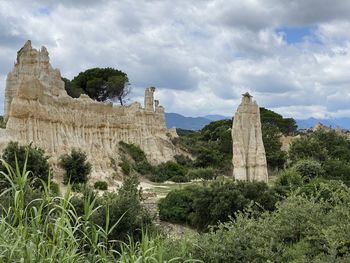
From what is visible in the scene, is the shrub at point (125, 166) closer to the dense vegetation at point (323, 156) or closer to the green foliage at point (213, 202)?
the dense vegetation at point (323, 156)

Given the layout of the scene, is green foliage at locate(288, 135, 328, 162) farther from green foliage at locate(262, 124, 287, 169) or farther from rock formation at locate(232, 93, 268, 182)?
rock formation at locate(232, 93, 268, 182)

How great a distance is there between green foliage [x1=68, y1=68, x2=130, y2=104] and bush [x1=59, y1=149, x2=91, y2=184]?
107 ft

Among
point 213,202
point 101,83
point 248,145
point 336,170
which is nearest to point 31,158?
point 213,202

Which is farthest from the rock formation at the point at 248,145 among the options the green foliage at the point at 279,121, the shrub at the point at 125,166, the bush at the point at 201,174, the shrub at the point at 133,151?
the green foliage at the point at 279,121

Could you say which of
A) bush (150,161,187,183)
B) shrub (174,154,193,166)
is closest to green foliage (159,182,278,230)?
bush (150,161,187,183)

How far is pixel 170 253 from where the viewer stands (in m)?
9.32

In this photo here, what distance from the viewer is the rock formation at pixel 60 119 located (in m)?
31.4

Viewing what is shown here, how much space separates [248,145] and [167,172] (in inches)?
521

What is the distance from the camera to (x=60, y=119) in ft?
115

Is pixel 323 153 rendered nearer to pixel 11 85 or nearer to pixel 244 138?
pixel 244 138

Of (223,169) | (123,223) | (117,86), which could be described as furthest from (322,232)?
(117,86)

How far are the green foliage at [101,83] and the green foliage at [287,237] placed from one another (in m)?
54.5

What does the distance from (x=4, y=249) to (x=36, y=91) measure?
27.0 meters

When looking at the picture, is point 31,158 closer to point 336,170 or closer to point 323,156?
point 336,170
